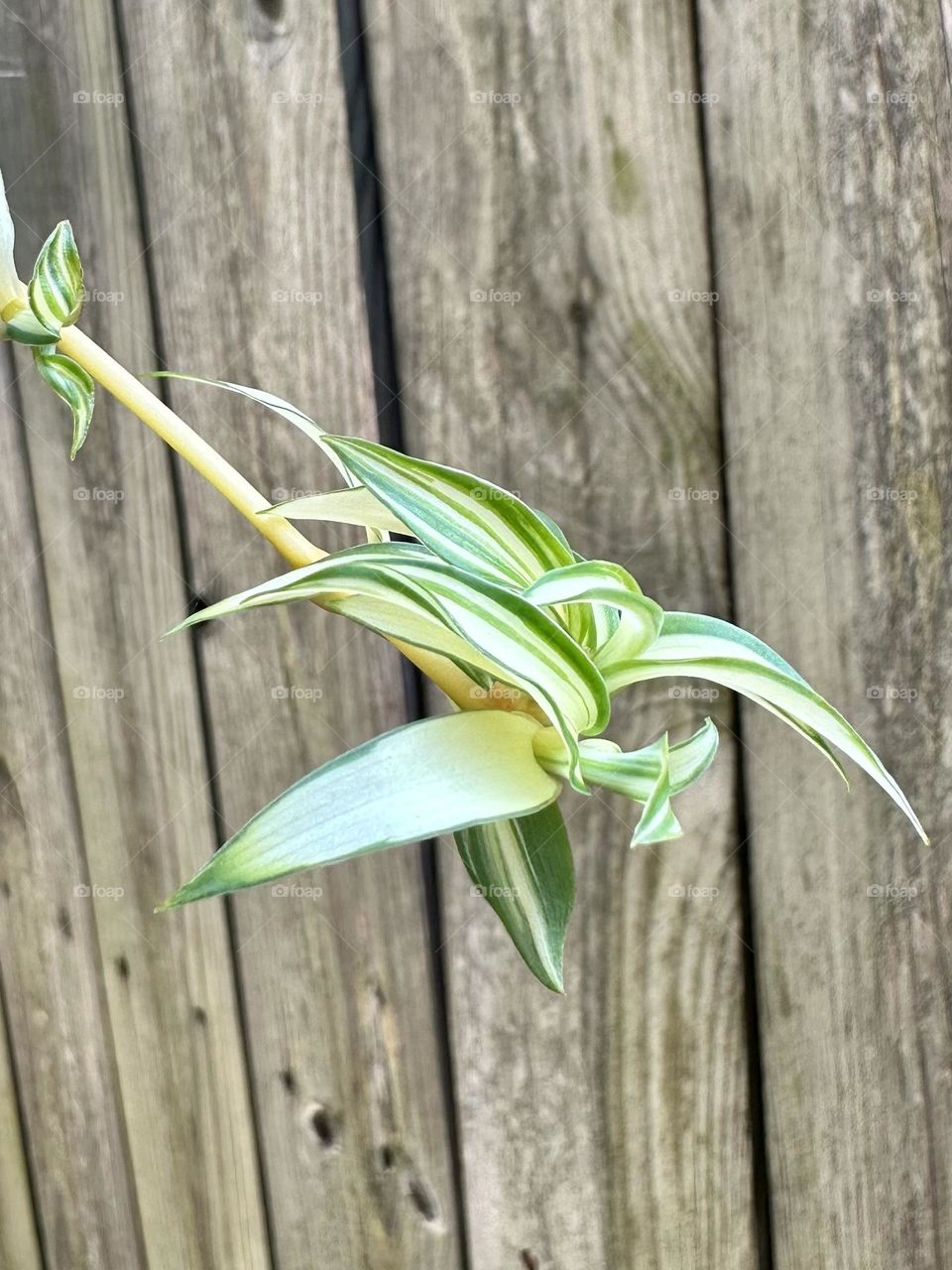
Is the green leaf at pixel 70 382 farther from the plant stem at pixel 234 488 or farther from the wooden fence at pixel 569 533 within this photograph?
the wooden fence at pixel 569 533

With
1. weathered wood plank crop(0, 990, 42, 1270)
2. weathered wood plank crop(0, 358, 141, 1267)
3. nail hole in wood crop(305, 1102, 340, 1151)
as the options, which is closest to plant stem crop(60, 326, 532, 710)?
weathered wood plank crop(0, 358, 141, 1267)

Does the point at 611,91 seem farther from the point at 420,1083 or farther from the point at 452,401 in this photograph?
the point at 420,1083

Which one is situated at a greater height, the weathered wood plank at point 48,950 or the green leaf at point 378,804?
the green leaf at point 378,804

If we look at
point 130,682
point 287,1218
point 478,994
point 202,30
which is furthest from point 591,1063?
point 202,30

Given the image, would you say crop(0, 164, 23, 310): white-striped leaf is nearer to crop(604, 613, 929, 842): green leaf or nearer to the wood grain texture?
crop(604, 613, 929, 842): green leaf

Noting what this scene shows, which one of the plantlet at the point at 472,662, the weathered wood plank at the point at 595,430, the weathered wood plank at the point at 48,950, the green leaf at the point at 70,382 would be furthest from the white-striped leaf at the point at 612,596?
the weathered wood plank at the point at 48,950

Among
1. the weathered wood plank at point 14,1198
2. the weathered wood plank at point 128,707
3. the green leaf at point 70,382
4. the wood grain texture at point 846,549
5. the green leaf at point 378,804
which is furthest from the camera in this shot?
the weathered wood plank at point 14,1198
